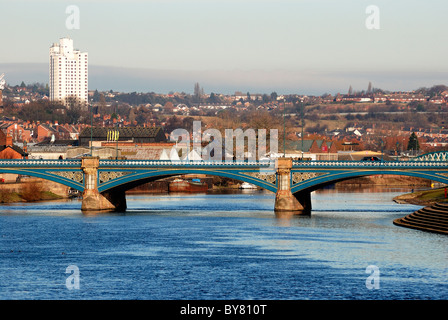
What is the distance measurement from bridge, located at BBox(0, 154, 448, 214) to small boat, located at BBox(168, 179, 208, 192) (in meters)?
61.0

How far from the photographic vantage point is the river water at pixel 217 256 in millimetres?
61125

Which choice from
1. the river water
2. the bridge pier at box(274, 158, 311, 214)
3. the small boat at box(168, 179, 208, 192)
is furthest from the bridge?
the small boat at box(168, 179, 208, 192)

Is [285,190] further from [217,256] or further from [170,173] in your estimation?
[217,256]

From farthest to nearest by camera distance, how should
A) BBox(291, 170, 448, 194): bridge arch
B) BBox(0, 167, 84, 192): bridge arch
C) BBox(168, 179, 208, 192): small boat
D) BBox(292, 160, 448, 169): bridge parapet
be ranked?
1. BBox(168, 179, 208, 192): small boat
2. BBox(0, 167, 84, 192): bridge arch
3. BBox(292, 160, 448, 169): bridge parapet
4. BBox(291, 170, 448, 194): bridge arch

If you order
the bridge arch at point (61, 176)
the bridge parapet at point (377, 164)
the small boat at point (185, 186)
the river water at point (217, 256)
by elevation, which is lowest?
the small boat at point (185, 186)

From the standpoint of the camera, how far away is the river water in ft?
201

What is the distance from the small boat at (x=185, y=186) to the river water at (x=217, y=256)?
209 feet

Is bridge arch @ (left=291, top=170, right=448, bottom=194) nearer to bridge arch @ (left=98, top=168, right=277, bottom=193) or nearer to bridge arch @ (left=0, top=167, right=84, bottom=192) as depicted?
bridge arch @ (left=98, top=168, right=277, bottom=193)

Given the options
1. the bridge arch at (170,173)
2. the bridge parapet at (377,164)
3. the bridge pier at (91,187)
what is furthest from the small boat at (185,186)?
the bridge parapet at (377,164)

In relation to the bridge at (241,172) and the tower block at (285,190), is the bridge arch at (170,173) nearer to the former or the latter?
the bridge at (241,172)

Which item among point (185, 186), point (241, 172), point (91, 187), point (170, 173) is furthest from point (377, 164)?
point (185, 186)
